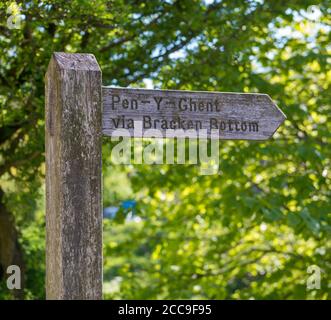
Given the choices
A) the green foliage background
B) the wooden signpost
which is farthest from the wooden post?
the green foliage background

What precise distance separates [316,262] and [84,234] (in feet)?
18.6

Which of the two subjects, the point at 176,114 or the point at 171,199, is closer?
the point at 176,114

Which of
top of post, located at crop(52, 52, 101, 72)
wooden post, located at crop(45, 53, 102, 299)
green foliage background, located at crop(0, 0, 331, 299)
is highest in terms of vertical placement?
green foliage background, located at crop(0, 0, 331, 299)

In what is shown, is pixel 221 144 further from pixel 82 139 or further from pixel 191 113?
pixel 82 139

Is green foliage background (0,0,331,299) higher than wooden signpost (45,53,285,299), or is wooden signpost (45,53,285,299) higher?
green foliage background (0,0,331,299)

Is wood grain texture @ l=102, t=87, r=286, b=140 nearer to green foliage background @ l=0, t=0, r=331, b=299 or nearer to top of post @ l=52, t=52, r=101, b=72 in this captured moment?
top of post @ l=52, t=52, r=101, b=72

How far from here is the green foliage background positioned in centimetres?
653

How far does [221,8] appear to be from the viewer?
7.32m

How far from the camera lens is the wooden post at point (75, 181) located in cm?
353

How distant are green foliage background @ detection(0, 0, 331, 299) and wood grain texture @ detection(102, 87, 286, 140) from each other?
5.65 ft
